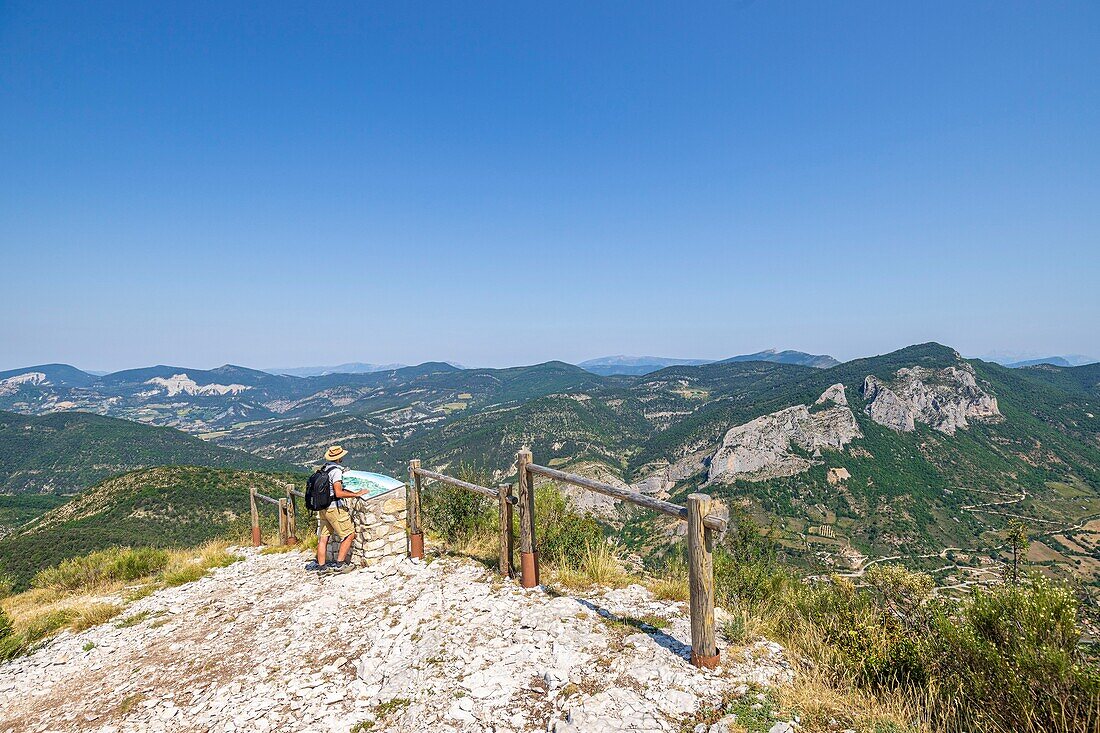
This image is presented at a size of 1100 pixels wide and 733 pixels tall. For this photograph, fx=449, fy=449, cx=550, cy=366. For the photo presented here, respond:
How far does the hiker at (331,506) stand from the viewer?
845 cm

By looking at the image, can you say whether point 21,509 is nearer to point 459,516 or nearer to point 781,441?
point 459,516

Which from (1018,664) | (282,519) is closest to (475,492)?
(1018,664)

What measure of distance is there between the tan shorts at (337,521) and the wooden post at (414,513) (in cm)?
114

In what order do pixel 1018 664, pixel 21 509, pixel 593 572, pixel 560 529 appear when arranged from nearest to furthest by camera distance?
1. pixel 1018 664
2. pixel 593 572
3. pixel 560 529
4. pixel 21 509

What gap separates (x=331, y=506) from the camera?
870 centimetres

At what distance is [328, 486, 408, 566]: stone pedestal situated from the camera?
890cm

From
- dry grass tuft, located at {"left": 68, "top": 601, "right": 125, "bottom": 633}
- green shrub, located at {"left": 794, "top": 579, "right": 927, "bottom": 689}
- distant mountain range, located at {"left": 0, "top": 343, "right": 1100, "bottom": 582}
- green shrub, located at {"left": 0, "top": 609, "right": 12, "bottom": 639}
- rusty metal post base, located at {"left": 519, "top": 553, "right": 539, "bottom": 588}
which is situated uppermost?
green shrub, located at {"left": 794, "top": 579, "right": 927, "bottom": 689}

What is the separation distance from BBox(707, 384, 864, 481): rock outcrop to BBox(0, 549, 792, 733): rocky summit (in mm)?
133473

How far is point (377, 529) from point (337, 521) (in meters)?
0.77

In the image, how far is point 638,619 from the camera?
5.91m

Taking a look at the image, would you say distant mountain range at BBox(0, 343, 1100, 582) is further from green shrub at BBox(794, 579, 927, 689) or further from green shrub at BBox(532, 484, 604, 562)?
green shrub at BBox(794, 579, 927, 689)

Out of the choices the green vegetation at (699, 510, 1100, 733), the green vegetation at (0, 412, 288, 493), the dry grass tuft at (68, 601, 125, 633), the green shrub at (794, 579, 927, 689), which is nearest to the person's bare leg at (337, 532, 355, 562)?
the dry grass tuft at (68, 601, 125, 633)

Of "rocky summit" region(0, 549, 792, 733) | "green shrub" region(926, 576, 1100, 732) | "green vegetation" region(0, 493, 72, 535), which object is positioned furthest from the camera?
"green vegetation" region(0, 493, 72, 535)

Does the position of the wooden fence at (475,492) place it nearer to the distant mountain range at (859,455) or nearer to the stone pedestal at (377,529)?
the stone pedestal at (377,529)
